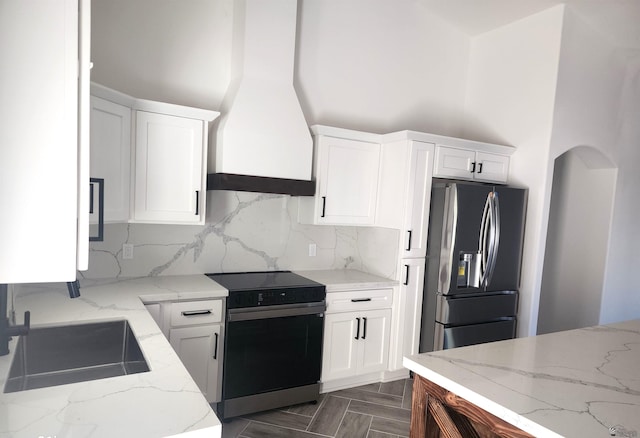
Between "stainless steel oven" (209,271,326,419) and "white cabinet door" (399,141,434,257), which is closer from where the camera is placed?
"stainless steel oven" (209,271,326,419)

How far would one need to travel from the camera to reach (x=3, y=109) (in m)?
0.95

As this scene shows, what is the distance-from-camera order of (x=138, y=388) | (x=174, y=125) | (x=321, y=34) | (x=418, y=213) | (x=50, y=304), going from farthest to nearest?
(x=321, y=34), (x=418, y=213), (x=174, y=125), (x=50, y=304), (x=138, y=388)

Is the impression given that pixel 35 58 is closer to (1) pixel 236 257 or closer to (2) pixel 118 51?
(2) pixel 118 51

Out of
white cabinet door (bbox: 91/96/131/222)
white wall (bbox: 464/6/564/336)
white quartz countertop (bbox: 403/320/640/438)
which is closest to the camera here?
white quartz countertop (bbox: 403/320/640/438)

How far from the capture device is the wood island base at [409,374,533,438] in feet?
4.25

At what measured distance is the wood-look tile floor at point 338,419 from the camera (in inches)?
105

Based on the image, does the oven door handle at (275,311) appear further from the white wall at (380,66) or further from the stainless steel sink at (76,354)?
the white wall at (380,66)

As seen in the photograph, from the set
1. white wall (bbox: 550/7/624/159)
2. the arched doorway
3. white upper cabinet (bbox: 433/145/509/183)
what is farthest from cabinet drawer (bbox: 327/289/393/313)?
the arched doorway

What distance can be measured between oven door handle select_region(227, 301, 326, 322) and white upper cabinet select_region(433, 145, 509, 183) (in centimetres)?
144

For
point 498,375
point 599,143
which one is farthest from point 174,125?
point 599,143

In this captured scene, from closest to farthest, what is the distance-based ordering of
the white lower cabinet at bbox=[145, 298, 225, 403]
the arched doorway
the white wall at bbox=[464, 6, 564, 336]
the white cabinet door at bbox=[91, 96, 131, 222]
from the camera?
the white cabinet door at bbox=[91, 96, 131, 222] → the white lower cabinet at bbox=[145, 298, 225, 403] → the white wall at bbox=[464, 6, 564, 336] → the arched doorway

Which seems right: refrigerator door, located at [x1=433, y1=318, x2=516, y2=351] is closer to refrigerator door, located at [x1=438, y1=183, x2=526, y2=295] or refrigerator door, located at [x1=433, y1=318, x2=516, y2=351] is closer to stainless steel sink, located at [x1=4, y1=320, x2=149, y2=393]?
refrigerator door, located at [x1=438, y1=183, x2=526, y2=295]

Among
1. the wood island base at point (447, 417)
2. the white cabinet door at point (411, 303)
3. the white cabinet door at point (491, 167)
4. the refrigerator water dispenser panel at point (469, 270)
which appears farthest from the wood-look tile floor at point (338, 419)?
the white cabinet door at point (491, 167)

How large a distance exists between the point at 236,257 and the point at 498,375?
228 centimetres
